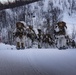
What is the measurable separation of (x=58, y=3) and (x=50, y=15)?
121mm

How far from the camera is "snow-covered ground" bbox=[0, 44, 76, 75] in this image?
3.14m

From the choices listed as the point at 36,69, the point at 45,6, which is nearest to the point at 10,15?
the point at 45,6

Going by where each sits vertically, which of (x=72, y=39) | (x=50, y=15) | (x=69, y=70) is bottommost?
(x=69, y=70)

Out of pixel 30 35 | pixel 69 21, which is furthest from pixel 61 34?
pixel 30 35

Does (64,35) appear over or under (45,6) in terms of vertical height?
under

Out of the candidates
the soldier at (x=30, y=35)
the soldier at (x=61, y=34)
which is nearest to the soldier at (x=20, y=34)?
the soldier at (x=30, y=35)

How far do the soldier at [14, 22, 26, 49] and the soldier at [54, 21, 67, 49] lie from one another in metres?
0.28

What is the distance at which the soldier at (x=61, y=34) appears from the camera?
3.20 meters

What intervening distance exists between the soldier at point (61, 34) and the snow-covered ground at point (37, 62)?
51 mm

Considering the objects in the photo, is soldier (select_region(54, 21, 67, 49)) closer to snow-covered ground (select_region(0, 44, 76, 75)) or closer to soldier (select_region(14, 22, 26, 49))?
snow-covered ground (select_region(0, 44, 76, 75))

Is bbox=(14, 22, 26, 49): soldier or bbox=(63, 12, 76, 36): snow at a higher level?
bbox=(63, 12, 76, 36): snow

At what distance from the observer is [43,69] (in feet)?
10.3

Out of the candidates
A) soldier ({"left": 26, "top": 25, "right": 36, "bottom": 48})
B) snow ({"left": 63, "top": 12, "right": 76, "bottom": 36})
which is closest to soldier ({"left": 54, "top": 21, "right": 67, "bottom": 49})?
snow ({"left": 63, "top": 12, "right": 76, "bottom": 36})

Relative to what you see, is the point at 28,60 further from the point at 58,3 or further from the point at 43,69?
the point at 58,3
